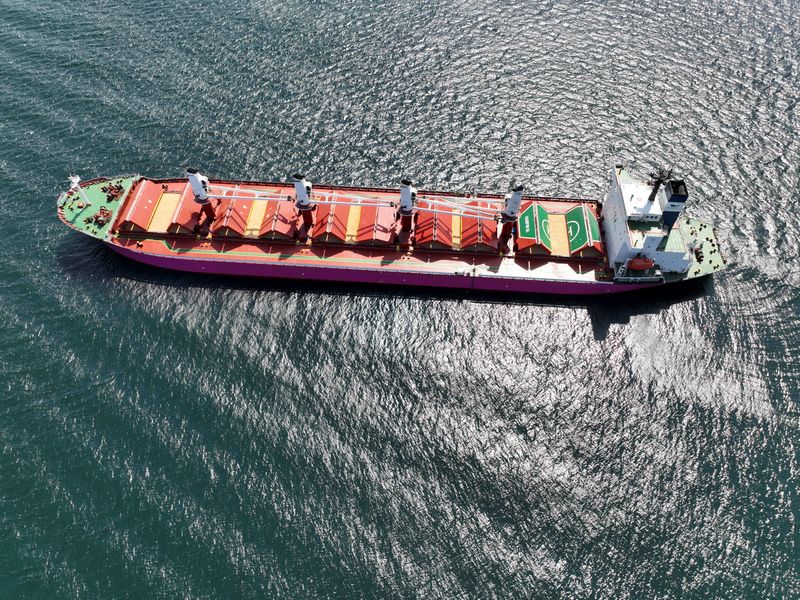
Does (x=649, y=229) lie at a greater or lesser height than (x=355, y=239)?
greater

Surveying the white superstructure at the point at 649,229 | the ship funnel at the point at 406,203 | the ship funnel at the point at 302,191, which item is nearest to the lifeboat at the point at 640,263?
the white superstructure at the point at 649,229

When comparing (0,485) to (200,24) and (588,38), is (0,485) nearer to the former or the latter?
(200,24)

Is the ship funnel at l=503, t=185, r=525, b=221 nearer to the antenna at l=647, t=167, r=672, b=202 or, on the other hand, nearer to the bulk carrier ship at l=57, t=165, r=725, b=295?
the bulk carrier ship at l=57, t=165, r=725, b=295

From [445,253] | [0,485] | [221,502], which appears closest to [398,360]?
[445,253]

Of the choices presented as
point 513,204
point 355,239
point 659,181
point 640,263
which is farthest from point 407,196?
point 659,181

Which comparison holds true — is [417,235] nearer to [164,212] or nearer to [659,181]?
[659,181]

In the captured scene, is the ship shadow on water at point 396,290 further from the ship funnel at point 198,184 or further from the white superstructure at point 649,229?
the ship funnel at point 198,184
